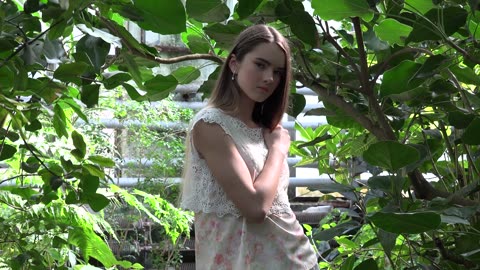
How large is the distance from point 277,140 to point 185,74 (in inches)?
11.0

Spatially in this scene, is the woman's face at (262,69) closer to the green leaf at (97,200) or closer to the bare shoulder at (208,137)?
the bare shoulder at (208,137)

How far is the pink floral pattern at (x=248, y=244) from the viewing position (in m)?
1.61

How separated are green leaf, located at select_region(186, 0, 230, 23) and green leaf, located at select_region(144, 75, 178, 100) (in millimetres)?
198

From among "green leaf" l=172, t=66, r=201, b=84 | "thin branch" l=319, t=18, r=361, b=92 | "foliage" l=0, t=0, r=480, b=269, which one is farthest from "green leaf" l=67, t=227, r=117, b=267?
"thin branch" l=319, t=18, r=361, b=92

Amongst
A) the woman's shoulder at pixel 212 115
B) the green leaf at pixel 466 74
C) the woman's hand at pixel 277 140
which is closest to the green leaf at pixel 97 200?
the woman's shoulder at pixel 212 115

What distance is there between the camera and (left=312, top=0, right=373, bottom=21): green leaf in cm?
138

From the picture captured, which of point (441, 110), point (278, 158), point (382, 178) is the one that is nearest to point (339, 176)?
point (441, 110)

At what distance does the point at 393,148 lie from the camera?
1379 mm

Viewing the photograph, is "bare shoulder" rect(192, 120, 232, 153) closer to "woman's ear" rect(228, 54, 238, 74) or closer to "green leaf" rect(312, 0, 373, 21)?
"woman's ear" rect(228, 54, 238, 74)

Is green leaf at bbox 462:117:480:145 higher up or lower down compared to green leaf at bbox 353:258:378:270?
higher up

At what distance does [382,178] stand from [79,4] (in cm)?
66

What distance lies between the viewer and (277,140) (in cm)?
174

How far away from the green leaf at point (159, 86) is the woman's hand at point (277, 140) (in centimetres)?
22

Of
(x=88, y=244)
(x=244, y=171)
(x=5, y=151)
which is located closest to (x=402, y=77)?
(x=244, y=171)
